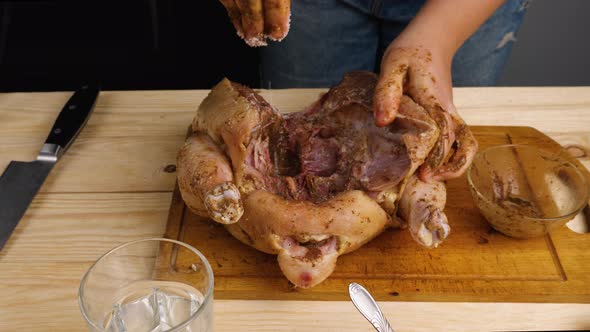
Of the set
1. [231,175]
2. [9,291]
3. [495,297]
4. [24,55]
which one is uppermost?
[231,175]

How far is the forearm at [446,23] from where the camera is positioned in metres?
1.57

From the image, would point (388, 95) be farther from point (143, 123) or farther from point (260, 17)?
point (143, 123)

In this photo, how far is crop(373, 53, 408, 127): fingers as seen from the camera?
1.40 m

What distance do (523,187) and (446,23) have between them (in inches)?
18.1

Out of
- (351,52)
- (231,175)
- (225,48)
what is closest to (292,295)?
(231,175)

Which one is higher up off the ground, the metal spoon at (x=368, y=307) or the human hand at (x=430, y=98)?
the human hand at (x=430, y=98)

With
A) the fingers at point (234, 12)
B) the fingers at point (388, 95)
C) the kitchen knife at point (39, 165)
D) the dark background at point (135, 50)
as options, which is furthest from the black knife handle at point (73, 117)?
the dark background at point (135, 50)

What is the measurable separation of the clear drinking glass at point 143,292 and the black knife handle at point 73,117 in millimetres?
630

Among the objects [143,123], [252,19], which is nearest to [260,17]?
[252,19]

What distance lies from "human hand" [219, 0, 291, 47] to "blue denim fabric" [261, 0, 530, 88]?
827mm

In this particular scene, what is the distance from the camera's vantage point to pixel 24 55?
346 centimetres

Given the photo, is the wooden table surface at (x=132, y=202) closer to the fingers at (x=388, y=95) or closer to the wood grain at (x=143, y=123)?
the wood grain at (x=143, y=123)

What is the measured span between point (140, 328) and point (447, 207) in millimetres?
793

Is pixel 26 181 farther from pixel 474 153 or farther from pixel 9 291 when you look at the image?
pixel 474 153
